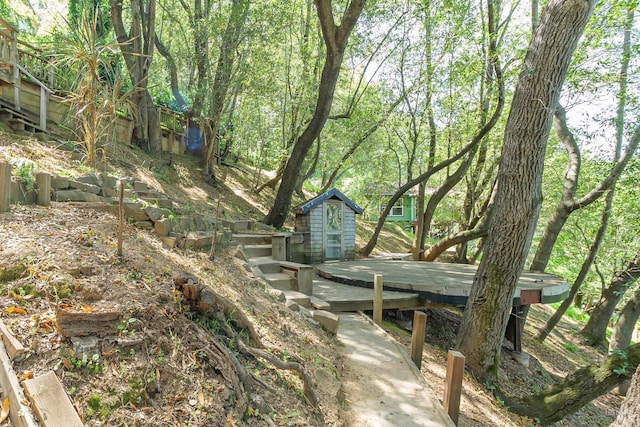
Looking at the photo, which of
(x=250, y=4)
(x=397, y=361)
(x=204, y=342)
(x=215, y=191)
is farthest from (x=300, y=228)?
(x=204, y=342)

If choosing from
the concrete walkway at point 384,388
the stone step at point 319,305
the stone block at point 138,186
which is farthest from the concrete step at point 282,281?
the stone block at point 138,186

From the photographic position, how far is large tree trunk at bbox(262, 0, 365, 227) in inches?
→ 290

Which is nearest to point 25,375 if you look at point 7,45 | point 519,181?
point 519,181

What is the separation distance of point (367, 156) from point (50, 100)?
472 inches

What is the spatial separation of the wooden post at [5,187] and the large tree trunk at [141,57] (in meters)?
6.20

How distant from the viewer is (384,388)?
3.27 m

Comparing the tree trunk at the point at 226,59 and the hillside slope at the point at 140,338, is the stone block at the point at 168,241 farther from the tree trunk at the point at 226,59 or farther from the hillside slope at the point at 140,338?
the tree trunk at the point at 226,59

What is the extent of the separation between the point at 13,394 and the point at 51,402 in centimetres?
19

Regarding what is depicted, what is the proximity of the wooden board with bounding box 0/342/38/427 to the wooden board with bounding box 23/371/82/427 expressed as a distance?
0.10ft

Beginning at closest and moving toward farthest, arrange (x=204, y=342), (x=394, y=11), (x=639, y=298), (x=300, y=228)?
(x=204, y=342), (x=639, y=298), (x=300, y=228), (x=394, y=11)

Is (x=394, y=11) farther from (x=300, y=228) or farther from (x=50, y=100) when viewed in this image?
(x=50, y=100)

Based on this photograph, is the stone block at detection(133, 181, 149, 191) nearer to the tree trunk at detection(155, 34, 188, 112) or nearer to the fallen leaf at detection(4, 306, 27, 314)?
the fallen leaf at detection(4, 306, 27, 314)

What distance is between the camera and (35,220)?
3.05 m

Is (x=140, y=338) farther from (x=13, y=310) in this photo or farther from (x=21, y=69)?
(x=21, y=69)
